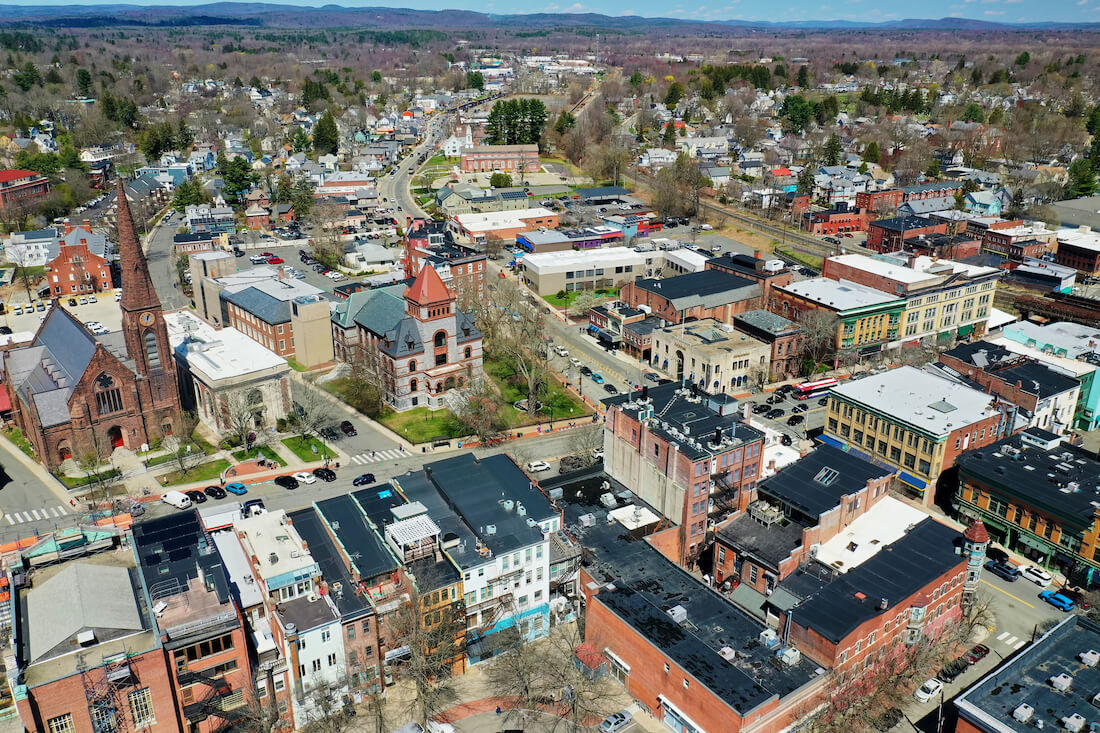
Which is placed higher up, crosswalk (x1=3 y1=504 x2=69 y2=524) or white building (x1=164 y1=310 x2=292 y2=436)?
white building (x1=164 y1=310 x2=292 y2=436)

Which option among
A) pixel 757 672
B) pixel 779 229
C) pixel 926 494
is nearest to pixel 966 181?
pixel 779 229

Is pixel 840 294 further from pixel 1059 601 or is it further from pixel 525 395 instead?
pixel 1059 601

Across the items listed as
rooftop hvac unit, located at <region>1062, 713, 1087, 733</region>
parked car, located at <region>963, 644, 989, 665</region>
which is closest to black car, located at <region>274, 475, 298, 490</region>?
parked car, located at <region>963, 644, 989, 665</region>

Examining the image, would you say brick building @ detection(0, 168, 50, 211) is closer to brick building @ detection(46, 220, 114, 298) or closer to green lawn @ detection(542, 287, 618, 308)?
brick building @ detection(46, 220, 114, 298)

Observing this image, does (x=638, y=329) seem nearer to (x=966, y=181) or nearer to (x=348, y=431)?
(x=348, y=431)

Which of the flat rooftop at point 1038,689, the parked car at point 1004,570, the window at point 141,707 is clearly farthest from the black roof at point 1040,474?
the window at point 141,707

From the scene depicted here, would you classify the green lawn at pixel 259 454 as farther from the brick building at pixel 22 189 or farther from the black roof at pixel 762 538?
the brick building at pixel 22 189

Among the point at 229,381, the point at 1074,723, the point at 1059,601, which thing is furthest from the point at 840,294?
the point at 229,381
